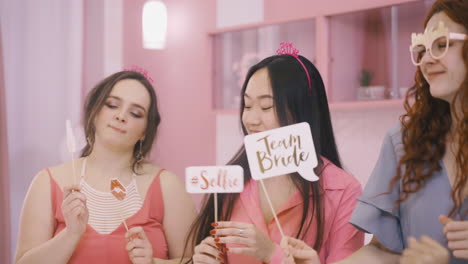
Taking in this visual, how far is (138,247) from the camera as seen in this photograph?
1793mm

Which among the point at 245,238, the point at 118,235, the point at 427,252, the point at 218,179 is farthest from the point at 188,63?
the point at 427,252

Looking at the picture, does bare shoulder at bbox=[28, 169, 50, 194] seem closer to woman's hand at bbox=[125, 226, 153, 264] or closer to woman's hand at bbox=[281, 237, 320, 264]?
woman's hand at bbox=[125, 226, 153, 264]

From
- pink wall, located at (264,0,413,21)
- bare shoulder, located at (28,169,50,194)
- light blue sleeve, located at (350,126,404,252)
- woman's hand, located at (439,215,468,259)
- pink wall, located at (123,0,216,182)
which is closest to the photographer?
woman's hand, located at (439,215,468,259)

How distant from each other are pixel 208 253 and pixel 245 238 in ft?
0.46

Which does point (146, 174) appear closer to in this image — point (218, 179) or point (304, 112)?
point (218, 179)

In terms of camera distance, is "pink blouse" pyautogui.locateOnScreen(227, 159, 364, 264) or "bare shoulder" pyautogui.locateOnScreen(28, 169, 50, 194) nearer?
"pink blouse" pyautogui.locateOnScreen(227, 159, 364, 264)

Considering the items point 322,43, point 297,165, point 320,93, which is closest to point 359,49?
point 322,43

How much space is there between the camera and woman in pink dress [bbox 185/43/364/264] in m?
1.58

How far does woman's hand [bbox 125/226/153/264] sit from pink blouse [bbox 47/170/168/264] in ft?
0.21

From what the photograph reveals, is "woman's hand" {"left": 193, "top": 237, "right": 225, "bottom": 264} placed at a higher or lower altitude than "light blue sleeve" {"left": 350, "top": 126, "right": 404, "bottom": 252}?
lower

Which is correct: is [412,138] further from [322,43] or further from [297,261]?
[322,43]

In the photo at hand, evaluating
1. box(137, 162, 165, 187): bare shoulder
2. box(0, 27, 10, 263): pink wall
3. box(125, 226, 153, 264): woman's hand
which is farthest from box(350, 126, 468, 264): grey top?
box(0, 27, 10, 263): pink wall

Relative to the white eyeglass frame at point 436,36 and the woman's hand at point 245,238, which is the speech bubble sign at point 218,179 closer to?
the woman's hand at point 245,238

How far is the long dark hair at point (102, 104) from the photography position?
1966 millimetres
